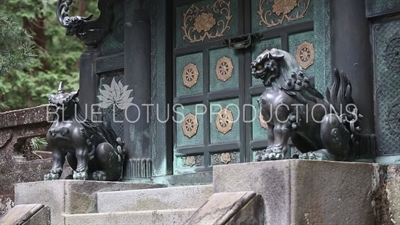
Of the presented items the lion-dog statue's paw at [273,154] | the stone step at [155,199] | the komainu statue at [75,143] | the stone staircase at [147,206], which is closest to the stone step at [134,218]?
the stone staircase at [147,206]

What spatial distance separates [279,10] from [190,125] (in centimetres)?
173

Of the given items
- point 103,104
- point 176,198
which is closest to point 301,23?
point 176,198

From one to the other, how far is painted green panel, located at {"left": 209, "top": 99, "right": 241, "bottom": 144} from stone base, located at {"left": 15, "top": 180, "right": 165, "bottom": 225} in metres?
1.22

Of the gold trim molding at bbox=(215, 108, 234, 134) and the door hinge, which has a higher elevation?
the door hinge

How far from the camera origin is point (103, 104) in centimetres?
1127

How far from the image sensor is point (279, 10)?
9.75 metres

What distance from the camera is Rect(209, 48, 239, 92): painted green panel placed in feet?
33.1

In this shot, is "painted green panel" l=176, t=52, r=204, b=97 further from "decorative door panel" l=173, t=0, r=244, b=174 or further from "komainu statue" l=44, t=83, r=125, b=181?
"komainu statue" l=44, t=83, r=125, b=181

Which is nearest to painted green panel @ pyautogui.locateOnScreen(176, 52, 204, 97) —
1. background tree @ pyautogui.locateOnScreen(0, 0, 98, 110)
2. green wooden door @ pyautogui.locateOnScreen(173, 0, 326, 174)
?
green wooden door @ pyautogui.locateOnScreen(173, 0, 326, 174)

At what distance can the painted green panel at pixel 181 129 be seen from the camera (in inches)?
409

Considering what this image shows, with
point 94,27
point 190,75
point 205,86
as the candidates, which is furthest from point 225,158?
point 94,27

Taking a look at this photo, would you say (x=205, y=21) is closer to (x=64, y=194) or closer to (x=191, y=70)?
(x=191, y=70)

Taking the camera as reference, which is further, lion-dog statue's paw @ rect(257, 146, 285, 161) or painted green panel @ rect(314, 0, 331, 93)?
painted green panel @ rect(314, 0, 331, 93)

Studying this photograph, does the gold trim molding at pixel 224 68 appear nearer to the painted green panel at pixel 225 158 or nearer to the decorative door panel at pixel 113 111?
the painted green panel at pixel 225 158
